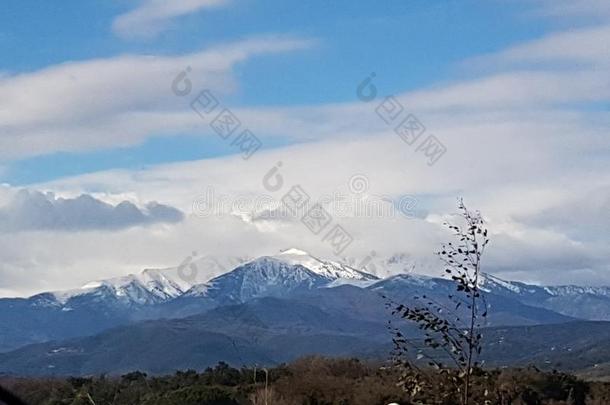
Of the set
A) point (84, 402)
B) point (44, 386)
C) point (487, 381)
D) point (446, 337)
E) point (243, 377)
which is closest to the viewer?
point (446, 337)

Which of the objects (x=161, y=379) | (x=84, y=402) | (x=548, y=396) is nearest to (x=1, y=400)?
(x=84, y=402)

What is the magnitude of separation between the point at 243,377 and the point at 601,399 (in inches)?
773

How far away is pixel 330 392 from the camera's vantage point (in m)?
59.4

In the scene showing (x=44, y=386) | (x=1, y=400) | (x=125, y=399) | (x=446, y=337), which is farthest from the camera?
(x=44, y=386)

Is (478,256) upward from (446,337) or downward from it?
upward

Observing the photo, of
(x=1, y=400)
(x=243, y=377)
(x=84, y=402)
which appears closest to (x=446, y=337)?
(x=1, y=400)

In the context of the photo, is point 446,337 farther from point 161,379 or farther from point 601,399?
point 161,379

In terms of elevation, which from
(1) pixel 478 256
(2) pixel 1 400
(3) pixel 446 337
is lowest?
(2) pixel 1 400

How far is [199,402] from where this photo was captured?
58.1m

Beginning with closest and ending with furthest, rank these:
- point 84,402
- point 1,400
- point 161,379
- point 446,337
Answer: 1. point 1,400
2. point 446,337
3. point 84,402
4. point 161,379

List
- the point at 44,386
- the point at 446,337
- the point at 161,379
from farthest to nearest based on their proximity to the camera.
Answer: the point at 161,379 → the point at 44,386 → the point at 446,337

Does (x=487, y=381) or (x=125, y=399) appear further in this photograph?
(x=125, y=399)

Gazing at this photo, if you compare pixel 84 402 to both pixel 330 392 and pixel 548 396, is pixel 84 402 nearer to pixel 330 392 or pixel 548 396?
pixel 330 392

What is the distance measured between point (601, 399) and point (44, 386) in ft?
93.9
